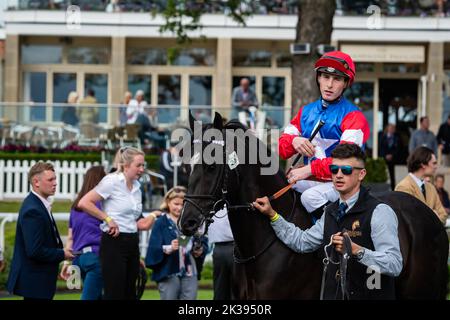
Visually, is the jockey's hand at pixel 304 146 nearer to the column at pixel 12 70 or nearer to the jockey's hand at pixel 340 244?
the jockey's hand at pixel 340 244

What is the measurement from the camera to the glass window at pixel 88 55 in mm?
27609

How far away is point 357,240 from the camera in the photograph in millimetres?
5383

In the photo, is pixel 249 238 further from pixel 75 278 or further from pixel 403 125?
pixel 403 125

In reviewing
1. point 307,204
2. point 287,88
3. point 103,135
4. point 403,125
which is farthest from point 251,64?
point 307,204

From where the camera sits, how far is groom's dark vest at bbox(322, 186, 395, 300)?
212 inches

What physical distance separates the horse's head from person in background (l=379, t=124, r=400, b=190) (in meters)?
13.2

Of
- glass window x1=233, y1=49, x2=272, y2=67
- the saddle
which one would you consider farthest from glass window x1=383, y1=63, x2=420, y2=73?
the saddle

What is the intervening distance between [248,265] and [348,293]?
0.97m

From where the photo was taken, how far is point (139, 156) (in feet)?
28.7

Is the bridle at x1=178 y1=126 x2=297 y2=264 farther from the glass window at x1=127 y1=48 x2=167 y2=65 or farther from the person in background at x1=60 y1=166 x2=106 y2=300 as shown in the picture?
the glass window at x1=127 y1=48 x2=167 y2=65

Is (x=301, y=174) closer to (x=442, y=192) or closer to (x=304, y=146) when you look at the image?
(x=304, y=146)

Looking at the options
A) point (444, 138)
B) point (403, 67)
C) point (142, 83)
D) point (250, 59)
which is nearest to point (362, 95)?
point (403, 67)

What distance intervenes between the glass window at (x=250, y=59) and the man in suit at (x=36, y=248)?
20.0m

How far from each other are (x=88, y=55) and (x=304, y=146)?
72.3ft
